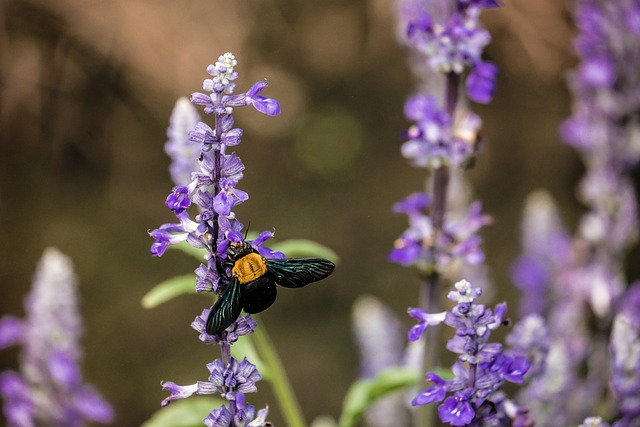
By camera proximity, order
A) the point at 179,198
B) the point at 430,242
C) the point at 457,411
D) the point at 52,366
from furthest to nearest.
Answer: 1. the point at 52,366
2. the point at 430,242
3. the point at 457,411
4. the point at 179,198

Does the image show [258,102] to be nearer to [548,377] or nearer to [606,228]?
[548,377]

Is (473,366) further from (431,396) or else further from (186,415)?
(186,415)

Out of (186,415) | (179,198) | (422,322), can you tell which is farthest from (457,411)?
(186,415)

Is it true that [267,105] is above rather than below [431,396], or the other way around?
above

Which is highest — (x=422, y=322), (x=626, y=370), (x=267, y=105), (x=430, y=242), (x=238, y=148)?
(x=238, y=148)

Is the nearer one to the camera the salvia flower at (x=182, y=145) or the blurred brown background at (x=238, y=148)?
the salvia flower at (x=182, y=145)

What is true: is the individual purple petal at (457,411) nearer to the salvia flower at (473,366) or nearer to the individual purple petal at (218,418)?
the salvia flower at (473,366)

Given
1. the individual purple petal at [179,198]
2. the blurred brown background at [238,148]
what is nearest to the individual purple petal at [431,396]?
the individual purple petal at [179,198]
